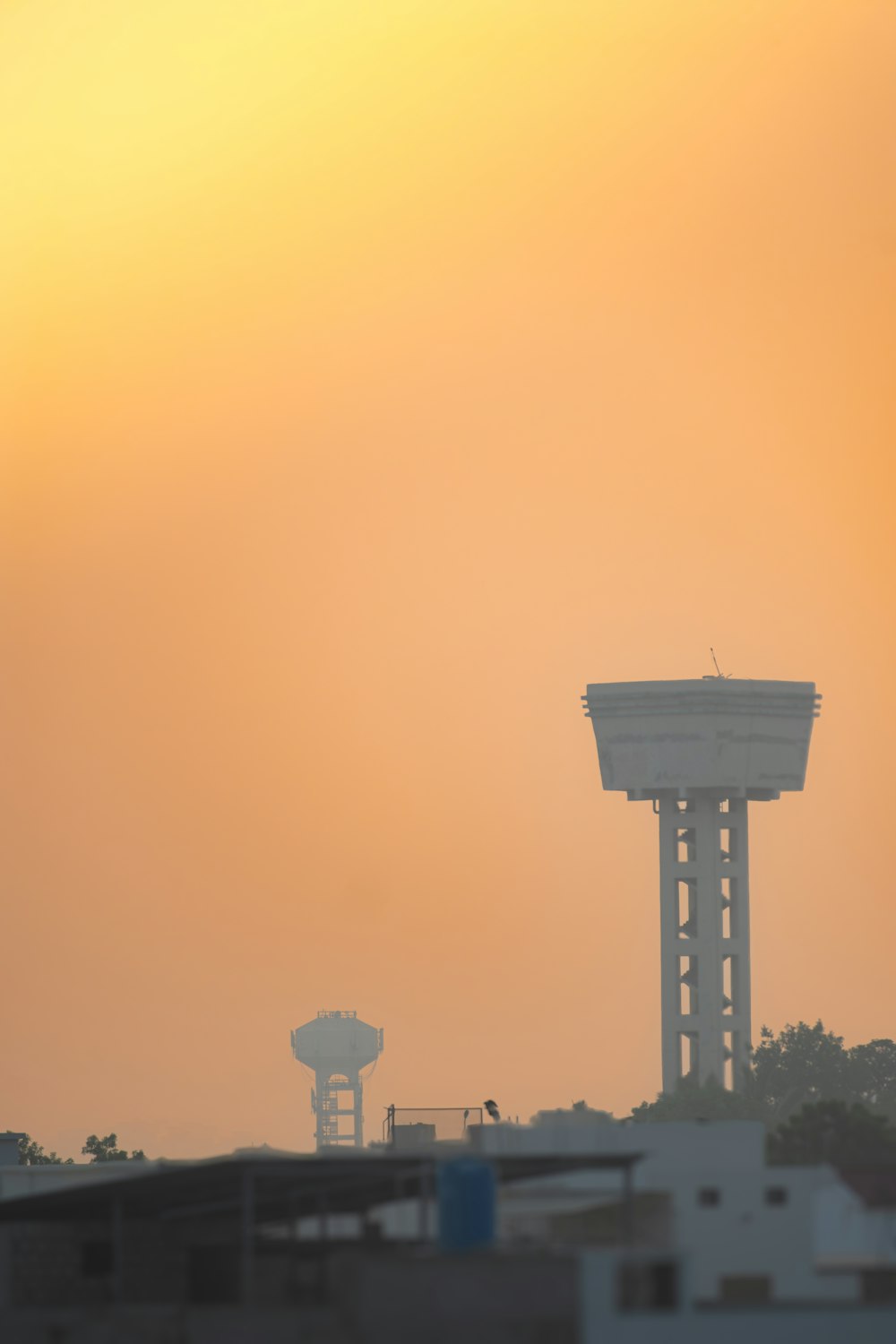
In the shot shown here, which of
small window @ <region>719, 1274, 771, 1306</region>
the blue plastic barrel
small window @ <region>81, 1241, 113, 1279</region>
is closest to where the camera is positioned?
the blue plastic barrel

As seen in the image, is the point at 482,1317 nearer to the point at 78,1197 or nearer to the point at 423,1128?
the point at 78,1197

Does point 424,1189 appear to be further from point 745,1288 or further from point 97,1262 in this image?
point 745,1288

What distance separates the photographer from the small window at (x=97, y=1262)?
82188 mm

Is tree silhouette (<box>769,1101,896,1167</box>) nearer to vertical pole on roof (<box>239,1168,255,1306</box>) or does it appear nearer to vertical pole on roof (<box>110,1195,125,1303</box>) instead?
vertical pole on roof (<box>110,1195,125,1303</box>)

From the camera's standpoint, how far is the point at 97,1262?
8231 cm

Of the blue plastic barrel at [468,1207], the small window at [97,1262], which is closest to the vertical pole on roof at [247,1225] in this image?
the small window at [97,1262]

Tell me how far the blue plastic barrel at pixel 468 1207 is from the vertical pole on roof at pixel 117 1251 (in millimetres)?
10187

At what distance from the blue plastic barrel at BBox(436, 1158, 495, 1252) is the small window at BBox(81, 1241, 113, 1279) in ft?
47.9

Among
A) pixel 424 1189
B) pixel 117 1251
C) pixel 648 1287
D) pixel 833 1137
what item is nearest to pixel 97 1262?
pixel 117 1251

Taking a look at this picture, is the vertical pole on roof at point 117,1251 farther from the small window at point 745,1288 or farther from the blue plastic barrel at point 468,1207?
the small window at point 745,1288

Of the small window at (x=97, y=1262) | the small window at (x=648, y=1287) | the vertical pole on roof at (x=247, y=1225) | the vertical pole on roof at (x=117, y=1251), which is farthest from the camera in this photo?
the small window at (x=97, y=1262)

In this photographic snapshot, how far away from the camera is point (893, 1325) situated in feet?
227

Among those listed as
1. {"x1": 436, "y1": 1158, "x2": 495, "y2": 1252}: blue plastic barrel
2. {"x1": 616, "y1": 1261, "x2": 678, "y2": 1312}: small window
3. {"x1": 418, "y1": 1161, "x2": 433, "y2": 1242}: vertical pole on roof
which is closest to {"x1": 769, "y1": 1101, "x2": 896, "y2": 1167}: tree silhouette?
{"x1": 418, "y1": 1161, "x2": 433, "y2": 1242}: vertical pole on roof

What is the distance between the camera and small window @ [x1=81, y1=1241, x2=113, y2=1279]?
82.2 metres
